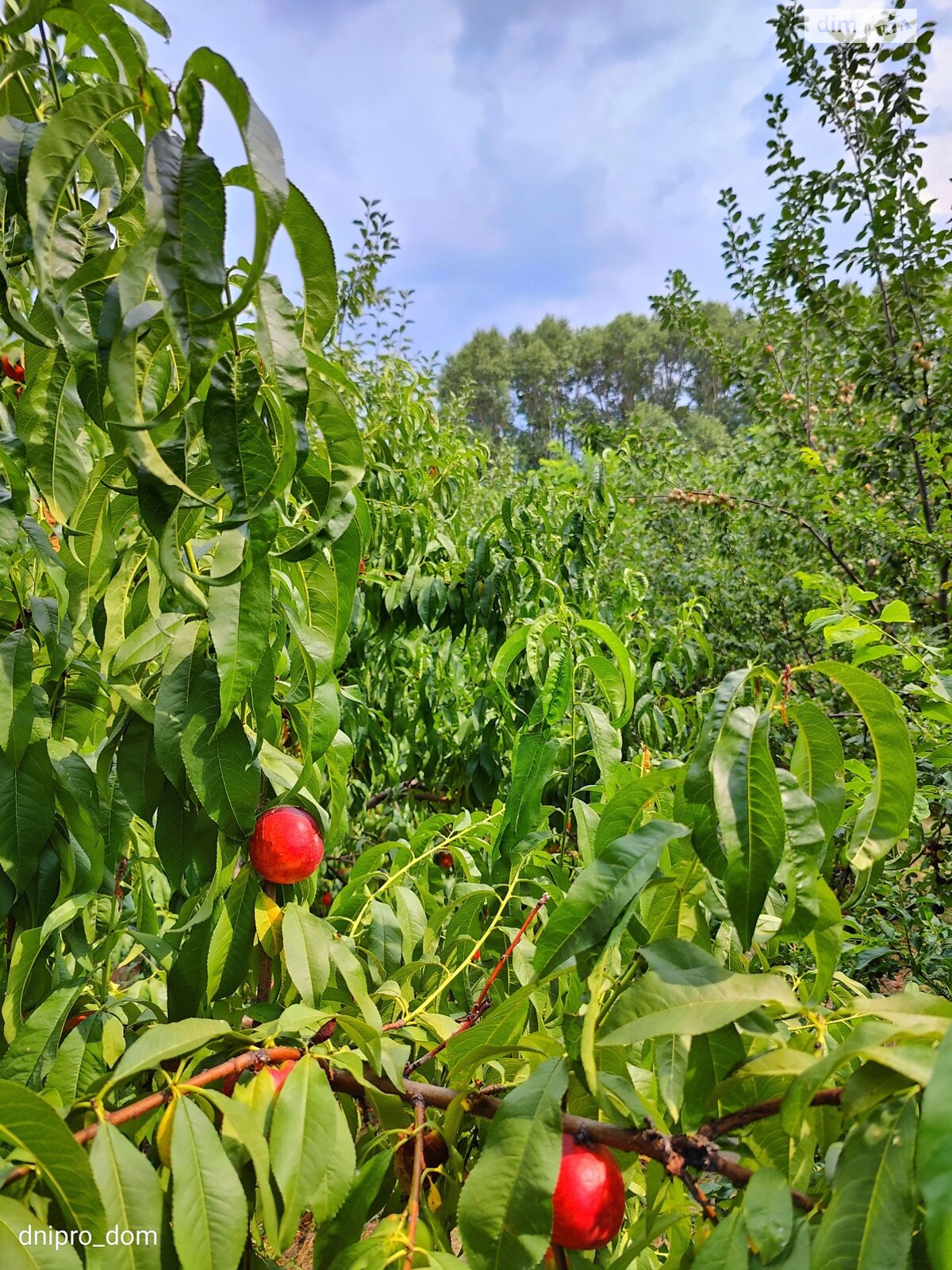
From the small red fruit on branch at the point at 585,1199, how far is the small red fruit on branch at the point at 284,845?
365 millimetres

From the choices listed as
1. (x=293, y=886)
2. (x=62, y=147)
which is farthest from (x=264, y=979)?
(x=62, y=147)

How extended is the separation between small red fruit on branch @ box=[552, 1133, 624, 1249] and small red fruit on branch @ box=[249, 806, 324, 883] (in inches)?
14.4

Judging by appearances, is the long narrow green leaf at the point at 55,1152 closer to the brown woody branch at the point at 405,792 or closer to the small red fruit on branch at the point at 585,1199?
the small red fruit on branch at the point at 585,1199

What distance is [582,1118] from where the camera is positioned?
60 cm

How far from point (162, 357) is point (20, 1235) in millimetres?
593

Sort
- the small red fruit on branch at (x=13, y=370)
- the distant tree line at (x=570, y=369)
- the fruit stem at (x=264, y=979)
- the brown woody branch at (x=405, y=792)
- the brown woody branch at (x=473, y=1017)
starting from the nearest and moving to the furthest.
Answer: the brown woody branch at (x=473, y=1017), the fruit stem at (x=264, y=979), the small red fruit on branch at (x=13, y=370), the brown woody branch at (x=405, y=792), the distant tree line at (x=570, y=369)

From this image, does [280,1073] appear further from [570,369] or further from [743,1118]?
[570,369]

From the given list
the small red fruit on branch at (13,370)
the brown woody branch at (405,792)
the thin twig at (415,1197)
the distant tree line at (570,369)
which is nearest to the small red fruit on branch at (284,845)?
the thin twig at (415,1197)

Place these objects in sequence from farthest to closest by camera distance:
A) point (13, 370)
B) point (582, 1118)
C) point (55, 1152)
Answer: point (13, 370)
point (582, 1118)
point (55, 1152)

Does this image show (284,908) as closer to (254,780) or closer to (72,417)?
(254,780)

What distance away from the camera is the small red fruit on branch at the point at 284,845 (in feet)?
2.59

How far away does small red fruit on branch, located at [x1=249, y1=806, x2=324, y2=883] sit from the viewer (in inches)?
31.0

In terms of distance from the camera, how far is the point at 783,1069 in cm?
50

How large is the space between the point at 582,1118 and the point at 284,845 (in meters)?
0.38
